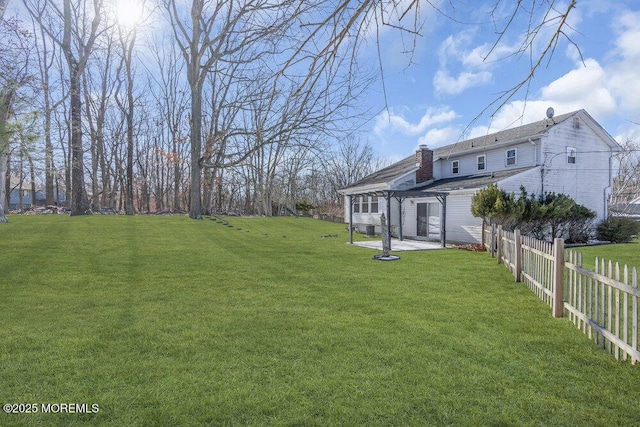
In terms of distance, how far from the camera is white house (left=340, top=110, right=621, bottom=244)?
1623cm

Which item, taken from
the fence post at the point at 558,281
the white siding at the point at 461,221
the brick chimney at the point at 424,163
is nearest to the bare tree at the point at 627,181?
the brick chimney at the point at 424,163

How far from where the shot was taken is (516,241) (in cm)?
775

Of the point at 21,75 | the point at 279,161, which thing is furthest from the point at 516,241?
the point at 279,161

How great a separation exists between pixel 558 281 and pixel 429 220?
13223 mm

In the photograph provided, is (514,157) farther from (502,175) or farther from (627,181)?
(627,181)

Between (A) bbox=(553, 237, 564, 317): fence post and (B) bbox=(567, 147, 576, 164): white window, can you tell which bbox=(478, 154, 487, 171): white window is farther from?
(A) bbox=(553, 237, 564, 317): fence post

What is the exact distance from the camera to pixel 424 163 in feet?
67.2

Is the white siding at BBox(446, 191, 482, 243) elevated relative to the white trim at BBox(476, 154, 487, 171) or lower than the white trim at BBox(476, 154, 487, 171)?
lower

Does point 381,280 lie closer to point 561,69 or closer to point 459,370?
point 459,370

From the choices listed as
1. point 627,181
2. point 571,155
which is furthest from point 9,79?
point 627,181

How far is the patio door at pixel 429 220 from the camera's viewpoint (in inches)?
699

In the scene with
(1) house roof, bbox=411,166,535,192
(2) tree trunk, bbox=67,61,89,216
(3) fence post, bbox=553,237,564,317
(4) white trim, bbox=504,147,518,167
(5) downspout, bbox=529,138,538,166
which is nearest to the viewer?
(3) fence post, bbox=553,237,564,317

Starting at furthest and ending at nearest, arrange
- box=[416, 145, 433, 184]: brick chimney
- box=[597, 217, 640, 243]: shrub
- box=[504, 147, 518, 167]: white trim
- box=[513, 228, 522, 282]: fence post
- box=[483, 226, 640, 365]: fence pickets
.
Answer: box=[416, 145, 433, 184]: brick chimney < box=[504, 147, 518, 167]: white trim < box=[597, 217, 640, 243]: shrub < box=[513, 228, 522, 282]: fence post < box=[483, 226, 640, 365]: fence pickets

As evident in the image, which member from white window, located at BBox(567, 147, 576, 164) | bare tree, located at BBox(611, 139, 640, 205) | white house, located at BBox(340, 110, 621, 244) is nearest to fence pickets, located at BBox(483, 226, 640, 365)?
white house, located at BBox(340, 110, 621, 244)
